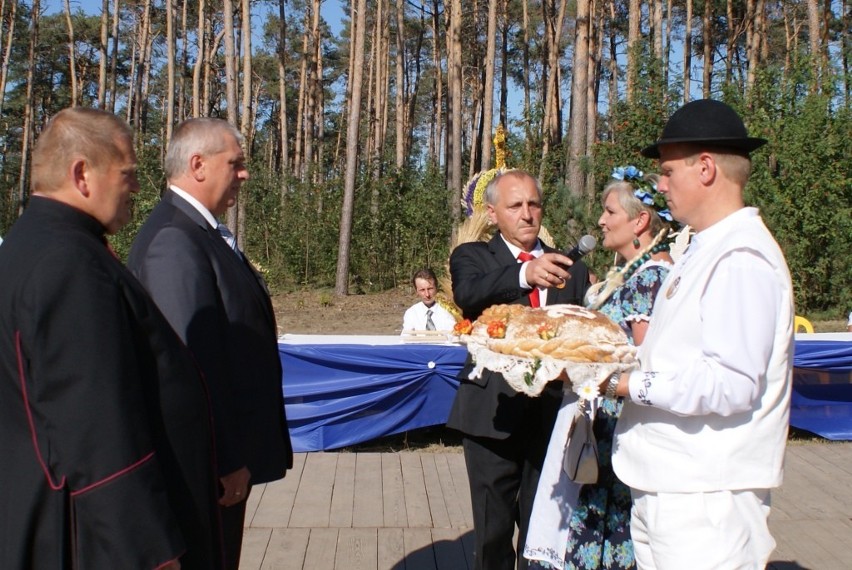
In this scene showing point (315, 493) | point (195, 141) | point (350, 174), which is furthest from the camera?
point (350, 174)

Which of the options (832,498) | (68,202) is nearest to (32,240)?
(68,202)

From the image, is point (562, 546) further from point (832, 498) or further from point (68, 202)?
point (832, 498)

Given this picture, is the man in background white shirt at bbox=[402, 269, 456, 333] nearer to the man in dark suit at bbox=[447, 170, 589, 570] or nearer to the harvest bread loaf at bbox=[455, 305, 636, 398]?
the man in dark suit at bbox=[447, 170, 589, 570]

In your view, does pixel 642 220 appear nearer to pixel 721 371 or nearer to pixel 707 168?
pixel 707 168

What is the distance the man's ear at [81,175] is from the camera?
205cm

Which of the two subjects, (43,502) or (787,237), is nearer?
(43,502)

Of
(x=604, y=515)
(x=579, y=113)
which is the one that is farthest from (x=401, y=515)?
(x=579, y=113)

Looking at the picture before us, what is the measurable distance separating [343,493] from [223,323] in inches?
116

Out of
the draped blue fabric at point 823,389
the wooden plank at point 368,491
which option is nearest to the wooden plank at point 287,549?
the wooden plank at point 368,491

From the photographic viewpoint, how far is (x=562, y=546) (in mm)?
3250

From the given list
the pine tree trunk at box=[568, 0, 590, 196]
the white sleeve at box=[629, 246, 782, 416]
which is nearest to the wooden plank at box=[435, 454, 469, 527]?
the white sleeve at box=[629, 246, 782, 416]

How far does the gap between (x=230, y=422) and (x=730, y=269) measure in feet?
5.19

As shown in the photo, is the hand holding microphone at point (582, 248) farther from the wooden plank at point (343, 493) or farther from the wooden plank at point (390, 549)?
the wooden plank at point (343, 493)

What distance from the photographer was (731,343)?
2.11 meters
